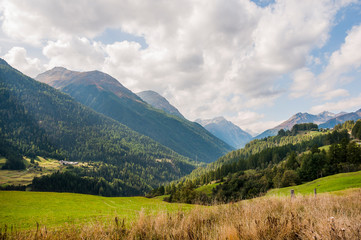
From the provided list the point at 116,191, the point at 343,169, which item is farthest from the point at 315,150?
the point at 116,191

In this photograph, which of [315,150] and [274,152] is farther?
[274,152]

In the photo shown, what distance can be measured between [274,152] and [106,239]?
154399 millimetres

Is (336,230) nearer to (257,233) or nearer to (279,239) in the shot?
(279,239)

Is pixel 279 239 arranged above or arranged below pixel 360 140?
below

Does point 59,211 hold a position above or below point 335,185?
above

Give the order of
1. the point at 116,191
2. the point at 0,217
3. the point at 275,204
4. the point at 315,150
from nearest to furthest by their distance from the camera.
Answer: the point at 275,204
the point at 0,217
the point at 315,150
the point at 116,191

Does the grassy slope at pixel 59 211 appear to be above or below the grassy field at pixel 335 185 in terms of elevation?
above

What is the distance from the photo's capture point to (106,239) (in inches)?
186

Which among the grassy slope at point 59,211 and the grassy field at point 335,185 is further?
the grassy field at point 335,185

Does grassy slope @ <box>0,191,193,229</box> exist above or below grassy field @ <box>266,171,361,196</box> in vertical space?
above

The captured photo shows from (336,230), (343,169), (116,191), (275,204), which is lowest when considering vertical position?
(116,191)

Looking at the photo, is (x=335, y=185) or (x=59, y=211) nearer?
(x=59, y=211)

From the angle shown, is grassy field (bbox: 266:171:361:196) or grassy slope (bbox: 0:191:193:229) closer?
grassy slope (bbox: 0:191:193:229)

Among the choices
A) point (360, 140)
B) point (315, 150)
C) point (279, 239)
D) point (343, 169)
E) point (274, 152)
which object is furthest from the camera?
point (274, 152)
